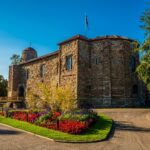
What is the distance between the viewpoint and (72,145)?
11250mm

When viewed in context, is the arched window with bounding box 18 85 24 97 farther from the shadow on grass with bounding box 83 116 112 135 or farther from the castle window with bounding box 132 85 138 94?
the shadow on grass with bounding box 83 116 112 135

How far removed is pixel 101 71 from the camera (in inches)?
1291

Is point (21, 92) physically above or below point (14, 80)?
below

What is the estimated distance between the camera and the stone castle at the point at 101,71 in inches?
1261

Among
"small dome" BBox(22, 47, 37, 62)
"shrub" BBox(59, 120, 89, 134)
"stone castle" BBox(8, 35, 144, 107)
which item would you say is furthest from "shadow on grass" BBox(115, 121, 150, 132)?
"small dome" BBox(22, 47, 37, 62)

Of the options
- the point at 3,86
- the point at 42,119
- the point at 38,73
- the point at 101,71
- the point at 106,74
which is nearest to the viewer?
the point at 42,119

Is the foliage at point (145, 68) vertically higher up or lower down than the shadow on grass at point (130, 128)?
higher up

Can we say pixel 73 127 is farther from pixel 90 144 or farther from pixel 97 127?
pixel 90 144

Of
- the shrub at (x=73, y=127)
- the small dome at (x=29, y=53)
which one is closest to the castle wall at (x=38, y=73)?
the small dome at (x=29, y=53)

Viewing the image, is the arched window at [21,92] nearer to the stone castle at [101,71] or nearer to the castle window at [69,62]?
the stone castle at [101,71]

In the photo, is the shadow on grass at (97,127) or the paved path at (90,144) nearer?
the paved path at (90,144)

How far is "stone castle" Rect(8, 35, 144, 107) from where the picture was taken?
3203 centimetres

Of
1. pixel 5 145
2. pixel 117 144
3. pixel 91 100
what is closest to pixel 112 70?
pixel 91 100

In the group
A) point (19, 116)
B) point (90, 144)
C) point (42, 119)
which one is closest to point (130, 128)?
point (90, 144)
